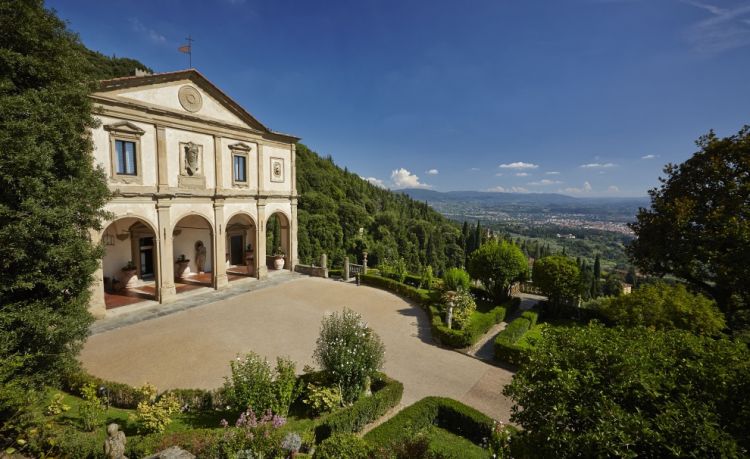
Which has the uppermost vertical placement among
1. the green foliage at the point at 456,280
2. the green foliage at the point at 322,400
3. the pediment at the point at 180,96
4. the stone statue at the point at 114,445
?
the pediment at the point at 180,96

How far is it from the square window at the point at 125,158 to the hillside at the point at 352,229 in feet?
72.0

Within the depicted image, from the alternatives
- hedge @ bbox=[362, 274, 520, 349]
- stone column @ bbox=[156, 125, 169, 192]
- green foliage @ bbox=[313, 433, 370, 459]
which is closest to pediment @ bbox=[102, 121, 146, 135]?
stone column @ bbox=[156, 125, 169, 192]

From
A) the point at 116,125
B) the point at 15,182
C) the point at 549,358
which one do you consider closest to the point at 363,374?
the point at 549,358

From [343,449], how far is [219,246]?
16320mm

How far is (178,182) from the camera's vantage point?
17281 mm

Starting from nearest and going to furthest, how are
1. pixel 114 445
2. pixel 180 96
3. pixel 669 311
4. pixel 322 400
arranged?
pixel 114 445
pixel 322 400
pixel 669 311
pixel 180 96

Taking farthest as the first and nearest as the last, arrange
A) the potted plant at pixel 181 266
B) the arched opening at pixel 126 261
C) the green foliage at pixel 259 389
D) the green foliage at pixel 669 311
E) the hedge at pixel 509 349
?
the potted plant at pixel 181 266, the arched opening at pixel 126 261, the hedge at pixel 509 349, the green foliage at pixel 669 311, the green foliage at pixel 259 389

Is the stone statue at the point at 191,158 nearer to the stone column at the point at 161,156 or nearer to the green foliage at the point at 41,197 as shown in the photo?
the stone column at the point at 161,156

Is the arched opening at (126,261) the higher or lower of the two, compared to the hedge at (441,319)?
higher

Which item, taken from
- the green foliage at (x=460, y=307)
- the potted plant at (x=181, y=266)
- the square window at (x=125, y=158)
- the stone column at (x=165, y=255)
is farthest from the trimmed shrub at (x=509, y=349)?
the potted plant at (x=181, y=266)

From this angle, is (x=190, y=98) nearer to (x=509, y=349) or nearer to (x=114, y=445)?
(x=114, y=445)

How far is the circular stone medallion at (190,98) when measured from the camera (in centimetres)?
1712

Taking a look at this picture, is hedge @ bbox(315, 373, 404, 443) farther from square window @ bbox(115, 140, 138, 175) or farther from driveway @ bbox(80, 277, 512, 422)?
square window @ bbox(115, 140, 138, 175)

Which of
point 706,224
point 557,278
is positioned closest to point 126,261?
point 557,278
